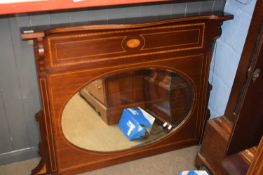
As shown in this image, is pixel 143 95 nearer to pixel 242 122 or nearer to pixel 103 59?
pixel 103 59

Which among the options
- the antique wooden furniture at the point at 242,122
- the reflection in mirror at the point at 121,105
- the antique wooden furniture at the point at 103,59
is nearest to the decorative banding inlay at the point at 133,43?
the antique wooden furniture at the point at 103,59

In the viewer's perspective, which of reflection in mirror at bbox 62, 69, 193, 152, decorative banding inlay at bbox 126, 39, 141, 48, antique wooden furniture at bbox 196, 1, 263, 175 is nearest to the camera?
antique wooden furniture at bbox 196, 1, 263, 175

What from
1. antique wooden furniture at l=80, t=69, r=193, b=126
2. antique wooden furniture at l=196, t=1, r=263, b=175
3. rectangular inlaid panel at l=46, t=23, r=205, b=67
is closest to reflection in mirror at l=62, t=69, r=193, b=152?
antique wooden furniture at l=80, t=69, r=193, b=126

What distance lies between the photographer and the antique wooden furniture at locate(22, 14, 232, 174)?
3.91 ft

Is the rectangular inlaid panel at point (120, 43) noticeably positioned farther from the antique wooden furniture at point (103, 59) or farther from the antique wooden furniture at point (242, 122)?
the antique wooden furniture at point (242, 122)

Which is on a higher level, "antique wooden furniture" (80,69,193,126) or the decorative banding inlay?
the decorative banding inlay

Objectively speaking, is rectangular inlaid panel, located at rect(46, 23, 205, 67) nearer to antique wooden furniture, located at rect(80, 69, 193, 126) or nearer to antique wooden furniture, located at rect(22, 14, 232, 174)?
antique wooden furniture, located at rect(22, 14, 232, 174)

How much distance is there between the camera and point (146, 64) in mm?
1384

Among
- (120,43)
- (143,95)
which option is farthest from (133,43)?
(143,95)

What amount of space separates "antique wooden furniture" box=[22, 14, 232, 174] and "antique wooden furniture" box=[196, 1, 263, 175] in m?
0.25

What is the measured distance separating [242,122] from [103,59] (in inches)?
24.6

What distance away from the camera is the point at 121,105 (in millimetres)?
1625

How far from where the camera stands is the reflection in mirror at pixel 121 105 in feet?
4.67

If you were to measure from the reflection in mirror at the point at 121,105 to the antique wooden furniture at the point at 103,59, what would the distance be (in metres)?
0.05
